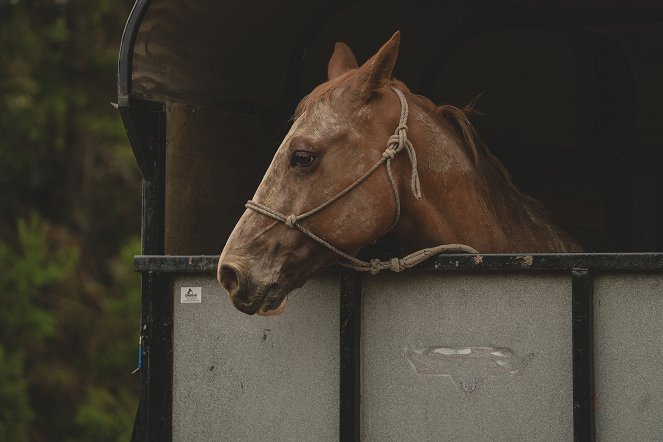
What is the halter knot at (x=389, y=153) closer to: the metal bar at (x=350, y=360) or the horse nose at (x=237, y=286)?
the metal bar at (x=350, y=360)

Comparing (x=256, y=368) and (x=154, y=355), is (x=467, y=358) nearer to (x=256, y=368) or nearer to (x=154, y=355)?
A: (x=256, y=368)

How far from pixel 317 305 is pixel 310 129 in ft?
1.88

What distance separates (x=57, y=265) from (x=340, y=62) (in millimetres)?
5820

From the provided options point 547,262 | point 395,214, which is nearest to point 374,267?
point 395,214

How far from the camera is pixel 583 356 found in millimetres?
3105

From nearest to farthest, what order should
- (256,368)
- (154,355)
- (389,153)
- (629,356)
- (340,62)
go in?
(629,356) → (389,153) → (256,368) → (154,355) → (340,62)

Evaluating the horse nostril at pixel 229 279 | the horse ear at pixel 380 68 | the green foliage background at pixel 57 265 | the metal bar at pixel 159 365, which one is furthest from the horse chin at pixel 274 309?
the green foliage background at pixel 57 265

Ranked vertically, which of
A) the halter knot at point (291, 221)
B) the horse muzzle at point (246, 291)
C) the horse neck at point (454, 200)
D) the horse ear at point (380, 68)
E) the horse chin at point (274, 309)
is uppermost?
the horse ear at point (380, 68)

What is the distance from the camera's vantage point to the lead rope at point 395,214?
3.33 metres

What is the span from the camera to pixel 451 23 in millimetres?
5195

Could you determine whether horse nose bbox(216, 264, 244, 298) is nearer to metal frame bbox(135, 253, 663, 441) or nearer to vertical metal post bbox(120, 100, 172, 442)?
metal frame bbox(135, 253, 663, 441)

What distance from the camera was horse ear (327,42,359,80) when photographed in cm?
401

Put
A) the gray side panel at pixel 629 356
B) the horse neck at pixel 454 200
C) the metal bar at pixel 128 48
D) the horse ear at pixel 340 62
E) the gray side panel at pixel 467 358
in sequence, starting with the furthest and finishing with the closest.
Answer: the horse ear at pixel 340 62 → the metal bar at pixel 128 48 → the horse neck at pixel 454 200 → the gray side panel at pixel 467 358 → the gray side panel at pixel 629 356

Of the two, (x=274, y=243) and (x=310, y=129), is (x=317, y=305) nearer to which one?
(x=274, y=243)
